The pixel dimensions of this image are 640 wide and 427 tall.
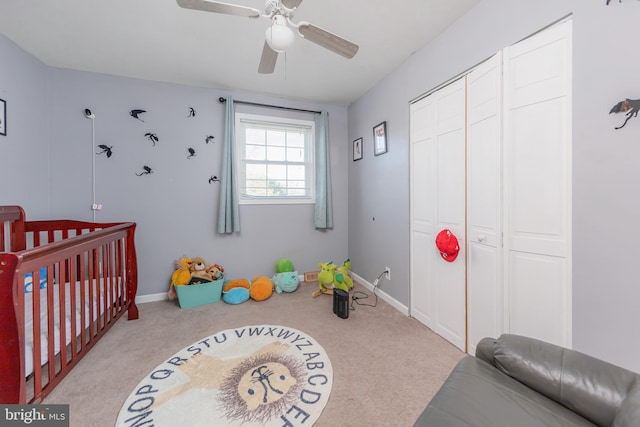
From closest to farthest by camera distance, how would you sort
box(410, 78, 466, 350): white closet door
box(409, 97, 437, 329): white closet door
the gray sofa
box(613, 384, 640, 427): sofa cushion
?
box(613, 384, 640, 427): sofa cushion
the gray sofa
box(410, 78, 466, 350): white closet door
box(409, 97, 437, 329): white closet door

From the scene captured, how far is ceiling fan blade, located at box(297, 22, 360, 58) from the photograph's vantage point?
127 cm

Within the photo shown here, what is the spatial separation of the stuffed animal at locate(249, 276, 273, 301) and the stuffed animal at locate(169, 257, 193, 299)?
0.68 metres

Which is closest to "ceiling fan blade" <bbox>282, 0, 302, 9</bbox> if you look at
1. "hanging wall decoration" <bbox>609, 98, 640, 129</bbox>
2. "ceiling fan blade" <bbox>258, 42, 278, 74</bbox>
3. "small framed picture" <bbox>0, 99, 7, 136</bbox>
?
"ceiling fan blade" <bbox>258, 42, 278, 74</bbox>

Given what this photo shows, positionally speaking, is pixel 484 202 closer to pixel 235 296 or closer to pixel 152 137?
pixel 235 296

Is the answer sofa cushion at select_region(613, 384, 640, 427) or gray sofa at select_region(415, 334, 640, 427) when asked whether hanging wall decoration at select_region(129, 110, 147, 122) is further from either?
sofa cushion at select_region(613, 384, 640, 427)

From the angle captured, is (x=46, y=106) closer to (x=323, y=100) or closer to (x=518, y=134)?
(x=323, y=100)

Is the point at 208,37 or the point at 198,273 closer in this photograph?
the point at 208,37

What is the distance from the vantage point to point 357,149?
3.17m

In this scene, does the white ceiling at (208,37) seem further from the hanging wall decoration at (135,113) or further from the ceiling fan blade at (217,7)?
the ceiling fan blade at (217,7)

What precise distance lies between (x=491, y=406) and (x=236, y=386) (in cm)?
129

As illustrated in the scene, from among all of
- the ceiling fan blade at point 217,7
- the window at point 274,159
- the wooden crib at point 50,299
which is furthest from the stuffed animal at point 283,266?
the ceiling fan blade at point 217,7

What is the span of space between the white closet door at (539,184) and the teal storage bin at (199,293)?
2.57 m

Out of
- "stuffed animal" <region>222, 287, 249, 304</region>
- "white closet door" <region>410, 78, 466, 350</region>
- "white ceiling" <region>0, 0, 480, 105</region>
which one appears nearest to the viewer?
"white ceiling" <region>0, 0, 480, 105</region>

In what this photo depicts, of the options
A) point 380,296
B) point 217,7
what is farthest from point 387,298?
point 217,7
